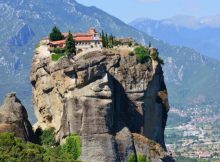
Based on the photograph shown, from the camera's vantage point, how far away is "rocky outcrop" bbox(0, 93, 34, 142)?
48.4m

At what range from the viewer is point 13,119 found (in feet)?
160

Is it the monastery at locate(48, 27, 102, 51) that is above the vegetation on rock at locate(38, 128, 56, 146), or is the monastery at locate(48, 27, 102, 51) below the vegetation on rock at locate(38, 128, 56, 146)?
above

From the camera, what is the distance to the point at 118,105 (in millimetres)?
51344

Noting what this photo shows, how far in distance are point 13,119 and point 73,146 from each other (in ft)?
14.4

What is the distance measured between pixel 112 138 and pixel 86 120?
2.22 meters

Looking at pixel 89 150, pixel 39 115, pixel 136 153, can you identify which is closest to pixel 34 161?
pixel 89 150

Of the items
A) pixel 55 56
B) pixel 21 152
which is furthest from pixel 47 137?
pixel 21 152

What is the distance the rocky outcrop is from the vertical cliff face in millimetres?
2617

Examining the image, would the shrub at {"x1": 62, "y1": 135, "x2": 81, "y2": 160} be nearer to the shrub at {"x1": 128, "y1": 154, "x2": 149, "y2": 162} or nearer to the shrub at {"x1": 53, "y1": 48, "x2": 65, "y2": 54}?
the shrub at {"x1": 128, "y1": 154, "x2": 149, "y2": 162}

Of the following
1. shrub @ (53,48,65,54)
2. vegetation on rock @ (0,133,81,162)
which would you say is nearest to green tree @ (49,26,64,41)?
shrub @ (53,48,65,54)

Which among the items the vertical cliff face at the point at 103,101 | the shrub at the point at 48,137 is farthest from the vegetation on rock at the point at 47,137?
the vertical cliff face at the point at 103,101

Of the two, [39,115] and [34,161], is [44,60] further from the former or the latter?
[34,161]

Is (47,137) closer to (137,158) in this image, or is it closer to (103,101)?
(103,101)

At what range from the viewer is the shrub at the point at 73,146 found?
48.6 meters
